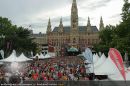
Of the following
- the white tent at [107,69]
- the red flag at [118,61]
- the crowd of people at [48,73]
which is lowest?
the crowd of people at [48,73]

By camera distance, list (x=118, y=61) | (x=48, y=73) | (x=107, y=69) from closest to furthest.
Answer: (x=118, y=61) < (x=107, y=69) < (x=48, y=73)

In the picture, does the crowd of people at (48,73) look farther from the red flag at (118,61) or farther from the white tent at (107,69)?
the red flag at (118,61)

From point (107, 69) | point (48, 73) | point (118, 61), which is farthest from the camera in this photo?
point (48, 73)

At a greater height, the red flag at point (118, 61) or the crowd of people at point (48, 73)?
the red flag at point (118, 61)

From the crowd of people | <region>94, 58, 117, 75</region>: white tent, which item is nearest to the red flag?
<region>94, 58, 117, 75</region>: white tent

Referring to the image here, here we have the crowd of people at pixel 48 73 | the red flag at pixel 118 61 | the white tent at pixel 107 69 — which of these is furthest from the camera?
the crowd of people at pixel 48 73

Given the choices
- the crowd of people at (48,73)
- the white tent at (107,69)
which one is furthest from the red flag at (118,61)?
the crowd of people at (48,73)

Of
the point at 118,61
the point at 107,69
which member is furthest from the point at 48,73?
the point at 118,61

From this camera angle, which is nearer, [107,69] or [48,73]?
[107,69]

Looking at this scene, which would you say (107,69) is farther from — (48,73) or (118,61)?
(118,61)

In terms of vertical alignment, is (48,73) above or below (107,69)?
below

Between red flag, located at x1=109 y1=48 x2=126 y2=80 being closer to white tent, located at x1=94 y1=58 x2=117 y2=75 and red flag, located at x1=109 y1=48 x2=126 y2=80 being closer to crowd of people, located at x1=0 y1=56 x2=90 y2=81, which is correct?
white tent, located at x1=94 y1=58 x2=117 y2=75

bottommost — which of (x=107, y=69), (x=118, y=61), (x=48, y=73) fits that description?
(x=48, y=73)

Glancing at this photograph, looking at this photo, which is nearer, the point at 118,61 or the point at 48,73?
the point at 118,61
